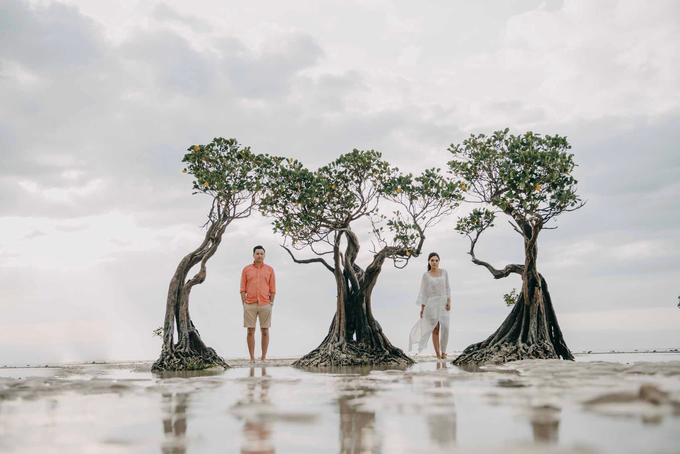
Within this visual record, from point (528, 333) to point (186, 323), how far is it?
871 cm

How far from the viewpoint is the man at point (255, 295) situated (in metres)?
12.9

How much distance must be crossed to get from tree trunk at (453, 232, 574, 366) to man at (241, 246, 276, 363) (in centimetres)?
471

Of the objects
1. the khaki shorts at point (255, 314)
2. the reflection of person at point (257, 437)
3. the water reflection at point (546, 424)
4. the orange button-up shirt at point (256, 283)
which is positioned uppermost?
the orange button-up shirt at point (256, 283)

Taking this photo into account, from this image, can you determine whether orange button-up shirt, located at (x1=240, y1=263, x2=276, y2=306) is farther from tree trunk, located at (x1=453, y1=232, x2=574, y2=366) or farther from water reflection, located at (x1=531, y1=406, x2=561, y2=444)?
water reflection, located at (x1=531, y1=406, x2=561, y2=444)

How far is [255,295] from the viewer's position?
42.3 feet

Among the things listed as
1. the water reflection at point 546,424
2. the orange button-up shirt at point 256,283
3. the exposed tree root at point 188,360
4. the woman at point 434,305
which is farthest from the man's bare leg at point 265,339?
the water reflection at point 546,424

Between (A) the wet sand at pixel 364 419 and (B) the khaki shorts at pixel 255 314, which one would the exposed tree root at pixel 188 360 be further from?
(A) the wet sand at pixel 364 419

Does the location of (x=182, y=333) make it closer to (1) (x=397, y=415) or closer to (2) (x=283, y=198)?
(2) (x=283, y=198)

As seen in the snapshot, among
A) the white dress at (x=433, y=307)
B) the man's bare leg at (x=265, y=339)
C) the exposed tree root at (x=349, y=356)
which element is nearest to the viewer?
the man's bare leg at (x=265, y=339)

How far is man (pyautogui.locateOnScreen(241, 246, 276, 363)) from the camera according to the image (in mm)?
12891

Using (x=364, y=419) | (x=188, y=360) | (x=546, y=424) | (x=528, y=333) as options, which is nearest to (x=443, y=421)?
(x=364, y=419)

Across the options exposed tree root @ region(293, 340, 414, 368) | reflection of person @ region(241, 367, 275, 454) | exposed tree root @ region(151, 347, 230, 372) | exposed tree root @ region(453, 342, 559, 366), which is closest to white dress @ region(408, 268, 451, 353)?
exposed tree root @ region(453, 342, 559, 366)

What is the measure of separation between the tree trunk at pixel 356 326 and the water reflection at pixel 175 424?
929cm

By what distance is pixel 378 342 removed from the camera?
579 inches
